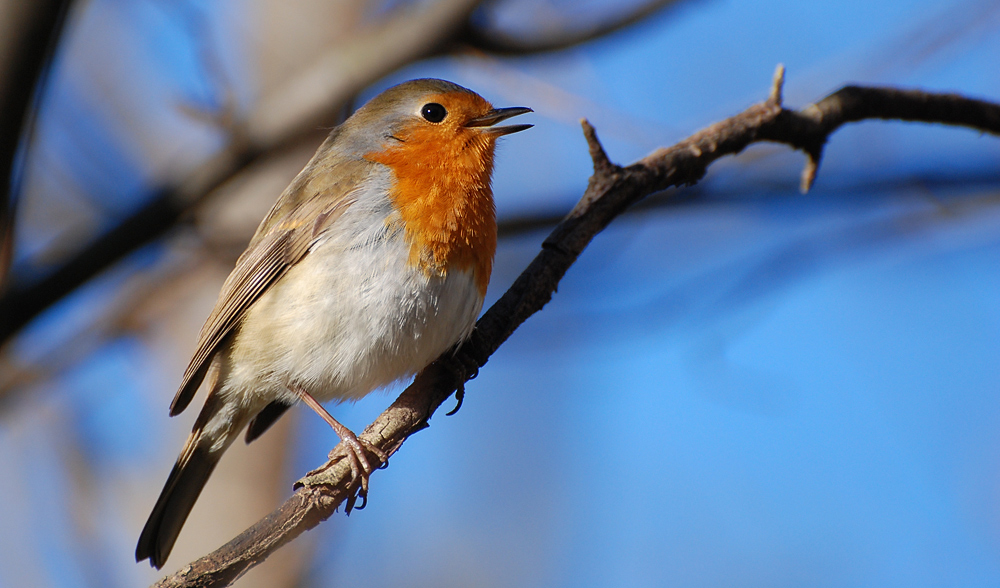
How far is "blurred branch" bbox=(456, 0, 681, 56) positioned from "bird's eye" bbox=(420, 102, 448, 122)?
338mm

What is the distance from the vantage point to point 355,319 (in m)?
3.24

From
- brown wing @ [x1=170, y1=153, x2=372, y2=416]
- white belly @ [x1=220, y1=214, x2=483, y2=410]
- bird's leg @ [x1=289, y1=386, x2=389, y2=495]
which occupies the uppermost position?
brown wing @ [x1=170, y1=153, x2=372, y2=416]

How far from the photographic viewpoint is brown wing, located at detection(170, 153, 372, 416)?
3.57 meters

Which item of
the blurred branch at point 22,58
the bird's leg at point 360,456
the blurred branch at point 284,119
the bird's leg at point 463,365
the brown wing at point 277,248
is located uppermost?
the blurred branch at point 22,58

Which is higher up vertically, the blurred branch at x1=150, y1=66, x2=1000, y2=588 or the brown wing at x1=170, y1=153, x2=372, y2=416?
the brown wing at x1=170, y1=153, x2=372, y2=416

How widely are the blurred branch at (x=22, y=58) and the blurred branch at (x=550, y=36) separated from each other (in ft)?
5.59

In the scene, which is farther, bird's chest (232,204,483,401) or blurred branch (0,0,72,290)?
bird's chest (232,204,483,401)

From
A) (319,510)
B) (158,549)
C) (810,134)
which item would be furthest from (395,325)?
(810,134)

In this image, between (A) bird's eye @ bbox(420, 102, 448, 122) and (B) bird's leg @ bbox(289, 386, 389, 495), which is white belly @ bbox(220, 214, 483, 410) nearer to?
(B) bird's leg @ bbox(289, 386, 389, 495)

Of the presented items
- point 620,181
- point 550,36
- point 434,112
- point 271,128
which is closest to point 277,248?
point 271,128

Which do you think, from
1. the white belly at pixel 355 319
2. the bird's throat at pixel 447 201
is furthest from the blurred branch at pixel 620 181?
the bird's throat at pixel 447 201

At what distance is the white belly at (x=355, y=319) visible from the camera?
10.5ft

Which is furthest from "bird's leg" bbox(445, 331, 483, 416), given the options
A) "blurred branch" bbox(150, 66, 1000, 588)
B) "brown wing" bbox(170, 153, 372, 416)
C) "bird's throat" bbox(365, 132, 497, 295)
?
"brown wing" bbox(170, 153, 372, 416)

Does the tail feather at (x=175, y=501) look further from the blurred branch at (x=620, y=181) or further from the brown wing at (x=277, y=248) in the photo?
the blurred branch at (x=620, y=181)
